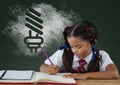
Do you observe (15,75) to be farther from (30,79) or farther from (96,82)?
(96,82)

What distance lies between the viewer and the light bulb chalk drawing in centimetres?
386

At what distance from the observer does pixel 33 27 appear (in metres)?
3.87

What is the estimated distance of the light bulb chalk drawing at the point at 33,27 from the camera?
386 cm

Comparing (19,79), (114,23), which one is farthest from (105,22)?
(19,79)

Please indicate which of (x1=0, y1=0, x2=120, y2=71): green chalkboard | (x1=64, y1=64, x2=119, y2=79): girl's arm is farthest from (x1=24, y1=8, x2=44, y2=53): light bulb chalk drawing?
(x1=64, y1=64, x2=119, y2=79): girl's arm

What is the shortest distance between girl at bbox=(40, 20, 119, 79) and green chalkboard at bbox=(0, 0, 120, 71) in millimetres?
1918

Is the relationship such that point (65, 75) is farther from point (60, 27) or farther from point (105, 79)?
point (60, 27)

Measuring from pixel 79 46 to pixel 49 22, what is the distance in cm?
211

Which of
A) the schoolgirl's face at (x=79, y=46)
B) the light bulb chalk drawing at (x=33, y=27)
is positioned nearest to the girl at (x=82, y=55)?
the schoolgirl's face at (x=79, y=46)

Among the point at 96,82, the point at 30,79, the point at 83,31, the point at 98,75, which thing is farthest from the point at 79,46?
the point at 30,79

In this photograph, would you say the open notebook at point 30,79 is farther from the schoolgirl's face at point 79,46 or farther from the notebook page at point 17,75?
the schoolgirl's face at point 79,46

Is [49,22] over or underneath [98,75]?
over

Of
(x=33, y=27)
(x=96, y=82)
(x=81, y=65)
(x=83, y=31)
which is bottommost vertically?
(x=96, y=82)

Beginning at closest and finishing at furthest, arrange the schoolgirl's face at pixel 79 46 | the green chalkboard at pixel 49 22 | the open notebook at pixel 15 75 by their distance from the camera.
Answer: the open notebook at pixel 15 75 → the schoolgirl's face at pixel 79 46 → the green chalkboard at pixel 49 22
